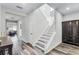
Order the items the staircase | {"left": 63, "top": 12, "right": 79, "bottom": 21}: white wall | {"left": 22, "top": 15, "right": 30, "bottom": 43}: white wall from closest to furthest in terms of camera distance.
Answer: {"left": 63, "top": 12, "right": 79, "bottom": 21}: white wall
the staircase
{"left": 22, "top": 15, "right": 30, "bottom": 43}: white wall

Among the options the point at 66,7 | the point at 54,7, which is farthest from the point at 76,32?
the point at 54,7

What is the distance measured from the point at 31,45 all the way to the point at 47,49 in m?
0.34

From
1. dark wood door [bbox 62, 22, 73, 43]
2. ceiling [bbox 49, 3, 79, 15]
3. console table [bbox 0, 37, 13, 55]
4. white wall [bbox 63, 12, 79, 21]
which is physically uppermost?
ceiling [bbox 49, 3, 79, 15]

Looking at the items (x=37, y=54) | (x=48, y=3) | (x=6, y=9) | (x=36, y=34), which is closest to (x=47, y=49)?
(x=37, y=54)

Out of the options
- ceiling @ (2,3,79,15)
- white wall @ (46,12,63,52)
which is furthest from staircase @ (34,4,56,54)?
ceiling @ (2,3,79,15)

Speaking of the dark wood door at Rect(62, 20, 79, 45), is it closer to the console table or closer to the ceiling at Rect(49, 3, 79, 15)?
the ceiling at Rect(49, 3, 79, 15)

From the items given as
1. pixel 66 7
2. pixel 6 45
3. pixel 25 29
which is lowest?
pixel 6 45

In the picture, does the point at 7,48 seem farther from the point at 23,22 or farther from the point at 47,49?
the point at 47,49

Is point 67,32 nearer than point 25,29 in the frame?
Yes

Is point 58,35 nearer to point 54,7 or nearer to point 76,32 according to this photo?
point 76,32

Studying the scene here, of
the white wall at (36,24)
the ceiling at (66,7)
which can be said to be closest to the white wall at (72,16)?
the ceiling at (66,7)

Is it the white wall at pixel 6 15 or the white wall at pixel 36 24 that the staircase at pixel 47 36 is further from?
the white wall at pixel 6 15

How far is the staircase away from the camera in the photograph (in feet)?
5.97

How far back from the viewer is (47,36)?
1.84m
